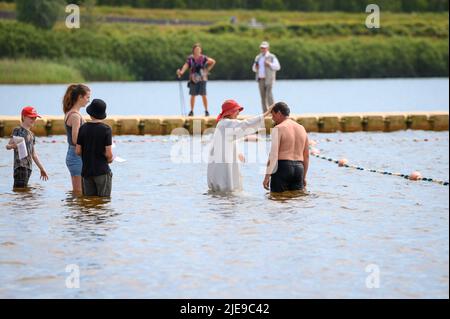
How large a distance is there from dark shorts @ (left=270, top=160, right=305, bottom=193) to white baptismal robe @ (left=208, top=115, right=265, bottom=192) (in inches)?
22.0

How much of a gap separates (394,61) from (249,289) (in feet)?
198

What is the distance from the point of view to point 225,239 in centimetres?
1367

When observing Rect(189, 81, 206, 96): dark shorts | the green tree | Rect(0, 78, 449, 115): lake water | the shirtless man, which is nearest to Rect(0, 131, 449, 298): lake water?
the shirtless man

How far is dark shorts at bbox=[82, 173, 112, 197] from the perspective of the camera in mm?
15820

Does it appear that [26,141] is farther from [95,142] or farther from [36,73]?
[36,73]

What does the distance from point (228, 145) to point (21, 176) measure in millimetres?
3491

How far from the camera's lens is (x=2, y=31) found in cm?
6250

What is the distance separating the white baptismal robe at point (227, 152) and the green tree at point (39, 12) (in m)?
50.0

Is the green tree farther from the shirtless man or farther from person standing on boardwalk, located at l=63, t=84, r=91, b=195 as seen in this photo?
person standing on boardwalk, located at l=63, t=84, r=91, b=195

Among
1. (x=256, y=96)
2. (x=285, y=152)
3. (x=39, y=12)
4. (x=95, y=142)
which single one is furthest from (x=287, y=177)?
(x=39, y=12)

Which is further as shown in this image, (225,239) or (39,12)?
(39,12)

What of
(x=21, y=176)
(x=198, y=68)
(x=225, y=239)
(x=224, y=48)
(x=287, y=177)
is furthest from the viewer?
(x=224, y=48)

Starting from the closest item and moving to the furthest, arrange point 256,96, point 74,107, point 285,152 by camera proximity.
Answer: point 74,107 → point 285,152 → point 256,96

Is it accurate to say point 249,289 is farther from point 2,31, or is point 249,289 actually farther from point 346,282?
point 2,31
